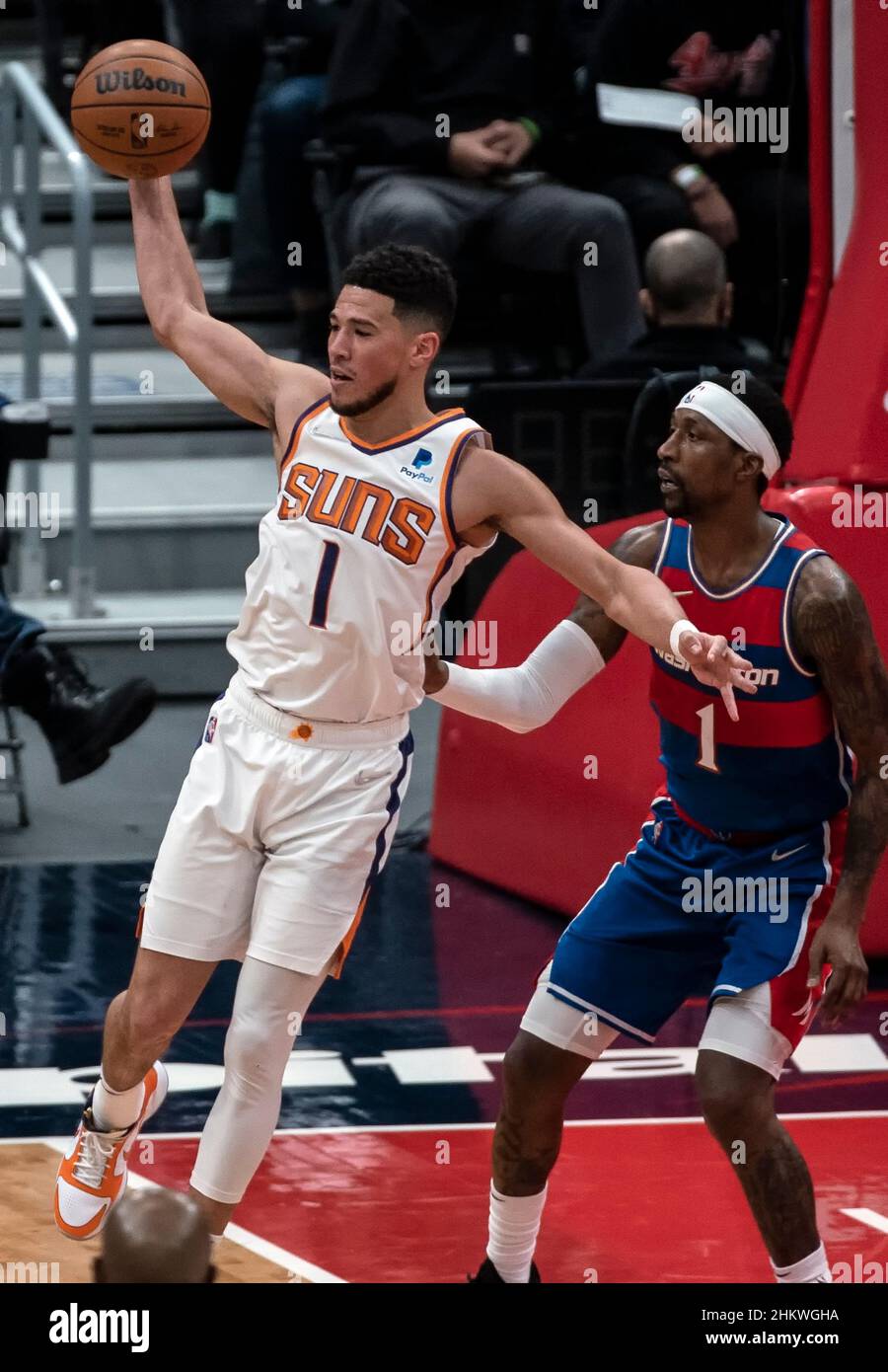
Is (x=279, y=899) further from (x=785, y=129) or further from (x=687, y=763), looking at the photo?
(x=785, y=129)

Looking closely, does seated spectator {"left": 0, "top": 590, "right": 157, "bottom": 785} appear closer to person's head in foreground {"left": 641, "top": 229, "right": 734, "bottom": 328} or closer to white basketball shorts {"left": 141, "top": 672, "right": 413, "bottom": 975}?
person's head in foreground {"left": 641, "top": 229, "right": 734, "bottom": 328}

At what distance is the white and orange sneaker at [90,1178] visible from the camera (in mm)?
4629

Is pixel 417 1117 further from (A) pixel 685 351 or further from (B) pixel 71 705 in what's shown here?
(A) pixel 685 351

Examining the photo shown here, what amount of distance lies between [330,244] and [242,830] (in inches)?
248

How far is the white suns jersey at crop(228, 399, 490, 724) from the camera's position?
4457 mm

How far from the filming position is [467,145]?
366 inches

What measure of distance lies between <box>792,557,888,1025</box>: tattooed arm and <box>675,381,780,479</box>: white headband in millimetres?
299

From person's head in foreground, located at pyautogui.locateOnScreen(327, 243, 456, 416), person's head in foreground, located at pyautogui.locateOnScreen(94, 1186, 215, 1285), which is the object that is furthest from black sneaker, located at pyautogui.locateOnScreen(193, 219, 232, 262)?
person's head in foreground, located at pyautogui.locateOnScreen(94, 1186, 215, 1285)

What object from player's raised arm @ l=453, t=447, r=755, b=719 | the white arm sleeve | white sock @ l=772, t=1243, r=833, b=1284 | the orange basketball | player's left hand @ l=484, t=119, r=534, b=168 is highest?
player's left hand @ l=484, t=119, r=534, b=168

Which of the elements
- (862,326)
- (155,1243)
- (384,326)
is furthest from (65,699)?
(155,1243)

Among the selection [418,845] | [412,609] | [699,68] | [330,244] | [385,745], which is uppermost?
[699,68]

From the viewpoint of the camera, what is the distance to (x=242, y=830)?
14.7ft

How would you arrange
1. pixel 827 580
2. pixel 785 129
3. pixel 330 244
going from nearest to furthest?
1. pixel 827 580
2. pixel 785 129
3. pixel 330 244
